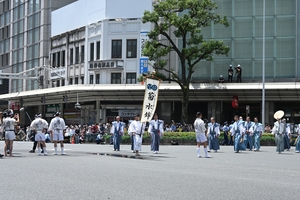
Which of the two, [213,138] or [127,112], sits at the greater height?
[127,112]

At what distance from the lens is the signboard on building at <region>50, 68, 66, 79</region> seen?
2522 inches

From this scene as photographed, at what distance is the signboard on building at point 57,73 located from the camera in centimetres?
6405

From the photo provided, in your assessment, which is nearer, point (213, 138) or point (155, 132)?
point (155, 132)

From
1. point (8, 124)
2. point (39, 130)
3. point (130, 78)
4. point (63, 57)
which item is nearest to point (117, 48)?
point (130, 78)

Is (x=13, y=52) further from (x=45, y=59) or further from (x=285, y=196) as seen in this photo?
(x=285, y=196)

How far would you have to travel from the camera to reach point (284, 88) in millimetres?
49000

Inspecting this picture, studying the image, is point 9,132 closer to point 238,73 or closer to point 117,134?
point 117,134

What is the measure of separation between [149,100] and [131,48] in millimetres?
29976

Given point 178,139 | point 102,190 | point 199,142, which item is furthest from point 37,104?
point 102,190

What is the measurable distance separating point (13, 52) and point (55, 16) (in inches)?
529

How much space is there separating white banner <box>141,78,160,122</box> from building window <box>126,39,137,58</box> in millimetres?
29030

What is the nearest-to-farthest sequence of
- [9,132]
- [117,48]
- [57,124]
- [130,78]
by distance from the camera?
[9,132] < [57,124] < [130,78] < [117,48]

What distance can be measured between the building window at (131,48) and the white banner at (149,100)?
2903cm

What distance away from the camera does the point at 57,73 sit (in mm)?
65062
